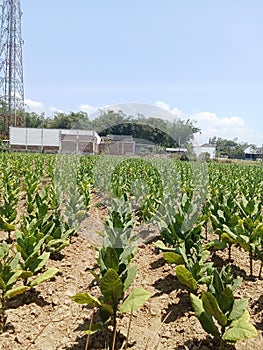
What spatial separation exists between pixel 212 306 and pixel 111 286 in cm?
68

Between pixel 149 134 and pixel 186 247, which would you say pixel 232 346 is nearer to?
pixel 186 247

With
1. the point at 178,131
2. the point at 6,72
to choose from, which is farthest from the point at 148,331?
the point at 6,72

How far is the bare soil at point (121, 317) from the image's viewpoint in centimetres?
260

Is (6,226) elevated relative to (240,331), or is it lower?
elevated

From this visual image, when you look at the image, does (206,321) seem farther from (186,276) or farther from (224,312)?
(186,276)

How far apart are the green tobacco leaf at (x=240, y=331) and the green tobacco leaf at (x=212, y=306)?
2.7 inches

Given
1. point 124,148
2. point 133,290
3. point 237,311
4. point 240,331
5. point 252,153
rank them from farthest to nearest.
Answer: point 252,153
point 124,148
point 133,290
point 237,311
point 240,331

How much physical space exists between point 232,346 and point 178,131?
10512mm

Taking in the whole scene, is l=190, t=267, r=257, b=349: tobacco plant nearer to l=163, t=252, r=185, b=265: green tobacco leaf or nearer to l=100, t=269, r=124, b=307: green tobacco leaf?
l=100, t=269, r=124, b=307: green tobacco leaf

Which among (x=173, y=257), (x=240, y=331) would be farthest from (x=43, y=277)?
(x=240, y=331)

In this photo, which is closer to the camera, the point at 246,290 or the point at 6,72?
the point at 246,290

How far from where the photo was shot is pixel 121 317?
295cm

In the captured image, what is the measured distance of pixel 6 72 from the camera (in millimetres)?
46781

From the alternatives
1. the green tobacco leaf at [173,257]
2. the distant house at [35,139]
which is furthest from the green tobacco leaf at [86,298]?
the distant house at [35,139]
